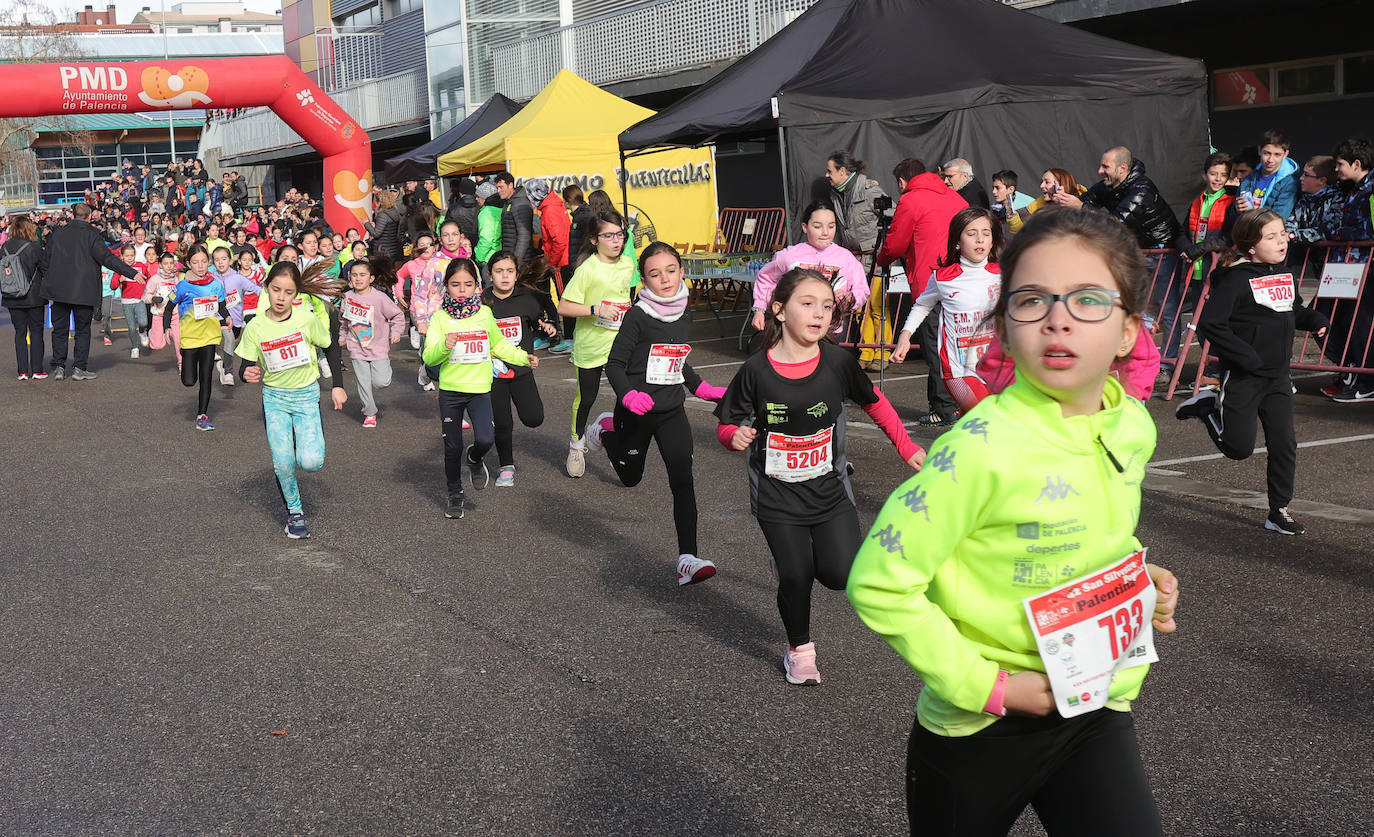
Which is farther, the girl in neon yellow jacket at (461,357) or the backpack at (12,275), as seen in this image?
the backpack at (12,275)

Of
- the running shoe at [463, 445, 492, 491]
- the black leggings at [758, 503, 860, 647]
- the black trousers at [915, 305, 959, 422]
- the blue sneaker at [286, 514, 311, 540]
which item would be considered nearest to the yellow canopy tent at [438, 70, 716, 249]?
the black trousers at [915, 305, 959, 422]

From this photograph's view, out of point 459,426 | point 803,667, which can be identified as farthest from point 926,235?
point 803,667

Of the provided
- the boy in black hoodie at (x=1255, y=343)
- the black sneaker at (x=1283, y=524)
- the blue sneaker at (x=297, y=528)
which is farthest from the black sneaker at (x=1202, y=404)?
the blue sneaker at (x=297, y=528)

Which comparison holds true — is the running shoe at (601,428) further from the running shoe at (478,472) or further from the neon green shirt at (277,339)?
the neon green shirt at (277,339)

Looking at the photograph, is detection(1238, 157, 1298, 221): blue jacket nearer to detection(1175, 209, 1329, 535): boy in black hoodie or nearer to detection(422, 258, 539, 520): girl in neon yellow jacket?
detection(1175, 209, 1329, 535): boy in black hoodie

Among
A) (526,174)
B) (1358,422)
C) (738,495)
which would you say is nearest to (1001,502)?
(738,495)

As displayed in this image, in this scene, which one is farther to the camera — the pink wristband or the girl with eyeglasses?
the girl with eyeglasses

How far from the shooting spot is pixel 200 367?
1224cm

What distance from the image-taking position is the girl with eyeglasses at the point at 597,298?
8.50m

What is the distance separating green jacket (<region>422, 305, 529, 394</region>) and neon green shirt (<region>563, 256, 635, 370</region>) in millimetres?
473

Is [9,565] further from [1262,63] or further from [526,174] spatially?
[1262,63]

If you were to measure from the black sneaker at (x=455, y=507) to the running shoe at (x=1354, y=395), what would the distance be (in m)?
6.67

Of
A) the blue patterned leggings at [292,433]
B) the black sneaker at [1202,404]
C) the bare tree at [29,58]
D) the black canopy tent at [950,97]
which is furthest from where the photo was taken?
the bare tree at [29,58]

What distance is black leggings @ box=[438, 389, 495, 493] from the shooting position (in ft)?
26.3
